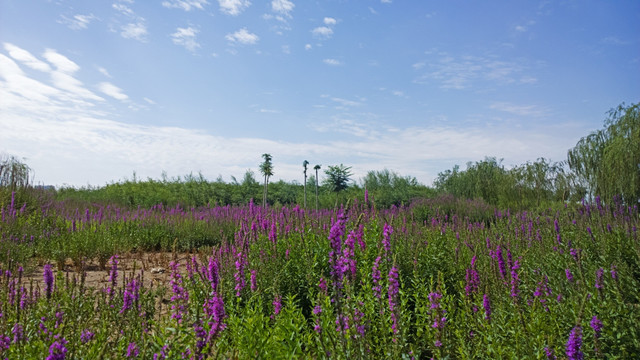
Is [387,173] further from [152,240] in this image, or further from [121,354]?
[121,354]

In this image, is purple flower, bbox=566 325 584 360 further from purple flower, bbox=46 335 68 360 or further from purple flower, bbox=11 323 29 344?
purple flower, bbox=11 323 29 344

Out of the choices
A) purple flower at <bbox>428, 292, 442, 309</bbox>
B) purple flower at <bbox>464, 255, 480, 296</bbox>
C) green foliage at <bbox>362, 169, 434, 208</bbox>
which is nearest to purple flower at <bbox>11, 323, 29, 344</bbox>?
purple flower at <bbox>428, 292, 442, 309</bbox>

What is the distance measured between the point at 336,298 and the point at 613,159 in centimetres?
1144

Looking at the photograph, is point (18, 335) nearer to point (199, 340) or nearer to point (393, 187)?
point (199, 340)

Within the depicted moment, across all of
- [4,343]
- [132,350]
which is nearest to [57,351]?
[132,350]

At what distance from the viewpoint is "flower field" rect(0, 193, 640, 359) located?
2.64 m

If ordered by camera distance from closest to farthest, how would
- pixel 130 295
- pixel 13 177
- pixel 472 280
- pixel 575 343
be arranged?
pixel 575 343 → pixel 130 295 → pixel 472 280 → pixel 13 177

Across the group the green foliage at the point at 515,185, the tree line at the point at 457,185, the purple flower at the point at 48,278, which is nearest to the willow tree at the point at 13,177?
the tree line at the point at 457,185

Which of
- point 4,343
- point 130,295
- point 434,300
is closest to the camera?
point 4,343

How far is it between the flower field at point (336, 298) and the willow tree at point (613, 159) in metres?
4.13

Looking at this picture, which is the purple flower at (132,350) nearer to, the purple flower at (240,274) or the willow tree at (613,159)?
the purple flower at (240,274)

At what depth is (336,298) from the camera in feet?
7.63

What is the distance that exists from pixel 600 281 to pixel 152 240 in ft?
28.8

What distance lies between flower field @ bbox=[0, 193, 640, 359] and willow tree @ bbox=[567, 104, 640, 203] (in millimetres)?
4135
